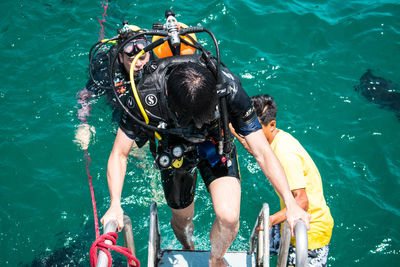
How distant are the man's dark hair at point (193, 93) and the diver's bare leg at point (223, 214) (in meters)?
0.69

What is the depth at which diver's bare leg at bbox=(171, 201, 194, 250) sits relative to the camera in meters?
3.67

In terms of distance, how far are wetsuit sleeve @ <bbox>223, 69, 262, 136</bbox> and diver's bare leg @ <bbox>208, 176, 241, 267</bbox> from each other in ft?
1.52

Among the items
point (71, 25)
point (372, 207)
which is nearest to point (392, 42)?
point (372, 207)

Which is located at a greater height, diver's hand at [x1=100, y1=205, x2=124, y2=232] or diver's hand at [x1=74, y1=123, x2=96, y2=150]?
diver's hand at [x1=74, y1=123, x2=96, y2=150]

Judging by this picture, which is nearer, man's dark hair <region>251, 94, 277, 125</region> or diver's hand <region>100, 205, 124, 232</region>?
diver's hand <region>100, 205, 124, 232</region>

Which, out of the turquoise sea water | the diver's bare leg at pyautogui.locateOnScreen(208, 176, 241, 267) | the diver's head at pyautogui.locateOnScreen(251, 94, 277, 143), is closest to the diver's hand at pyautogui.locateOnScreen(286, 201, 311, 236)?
the diver's bare leg at pyautogui.locateOnScreen(208, 176, 241, 267)

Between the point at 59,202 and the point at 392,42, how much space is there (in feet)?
22.5

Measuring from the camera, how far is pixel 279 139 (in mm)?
3904

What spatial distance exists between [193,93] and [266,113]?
1.79 m

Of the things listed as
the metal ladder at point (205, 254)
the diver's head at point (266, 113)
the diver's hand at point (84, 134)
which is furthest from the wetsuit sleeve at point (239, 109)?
the diver's hand at point (84, 134)

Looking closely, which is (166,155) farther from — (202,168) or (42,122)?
(42,122)

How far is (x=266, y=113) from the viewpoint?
4.07 meters

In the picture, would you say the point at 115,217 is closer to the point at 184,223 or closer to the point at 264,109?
the point at 184,223

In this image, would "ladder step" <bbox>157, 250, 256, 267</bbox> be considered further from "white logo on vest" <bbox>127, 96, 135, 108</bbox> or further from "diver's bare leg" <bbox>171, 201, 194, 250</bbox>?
"white logo on vest" <bbox>127, 96, 135, 108</bbox>
